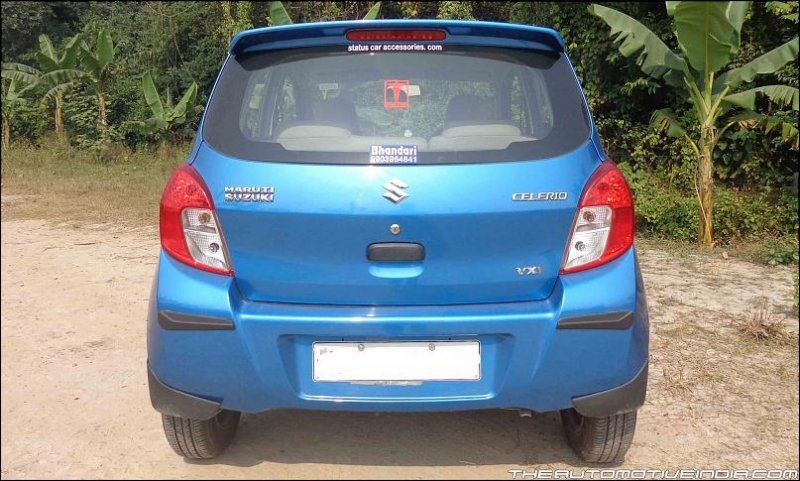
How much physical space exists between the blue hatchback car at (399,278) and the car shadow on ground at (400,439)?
0.53 metres

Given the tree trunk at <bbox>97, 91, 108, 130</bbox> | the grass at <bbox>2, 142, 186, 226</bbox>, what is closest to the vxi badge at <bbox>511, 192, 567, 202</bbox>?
the grass at <bbox>2, 142, 186, 226</bbox>

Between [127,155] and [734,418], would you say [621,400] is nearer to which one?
[734,418]

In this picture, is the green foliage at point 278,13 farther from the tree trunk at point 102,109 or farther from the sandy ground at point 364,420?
the sandy ground at point 364,420

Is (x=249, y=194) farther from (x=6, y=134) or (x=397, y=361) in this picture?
(x=6, y=134)

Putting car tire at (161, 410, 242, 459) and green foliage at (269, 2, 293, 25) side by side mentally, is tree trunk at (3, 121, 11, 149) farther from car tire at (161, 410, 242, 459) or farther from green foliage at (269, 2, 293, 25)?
car tire at (161, 410, 242, 459)

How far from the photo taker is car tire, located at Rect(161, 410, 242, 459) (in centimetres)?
279

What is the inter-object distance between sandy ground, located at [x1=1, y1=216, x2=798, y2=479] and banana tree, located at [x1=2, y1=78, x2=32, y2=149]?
11.4 m

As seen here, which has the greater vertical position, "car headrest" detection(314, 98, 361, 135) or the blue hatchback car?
"car headrest" detection(314, 98, 361, 135)

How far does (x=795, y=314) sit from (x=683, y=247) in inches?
92.6

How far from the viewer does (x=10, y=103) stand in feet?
49.5

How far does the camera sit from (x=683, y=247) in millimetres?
7109

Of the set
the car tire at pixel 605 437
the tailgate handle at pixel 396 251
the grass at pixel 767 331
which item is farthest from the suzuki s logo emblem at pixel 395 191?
the grass at pixel 767 331

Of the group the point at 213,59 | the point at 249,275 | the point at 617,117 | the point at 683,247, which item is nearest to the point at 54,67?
the point at 213,59

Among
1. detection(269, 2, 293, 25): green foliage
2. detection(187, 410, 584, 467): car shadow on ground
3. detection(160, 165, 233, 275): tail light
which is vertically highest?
detection(160, 165, 233, 275): tail light
